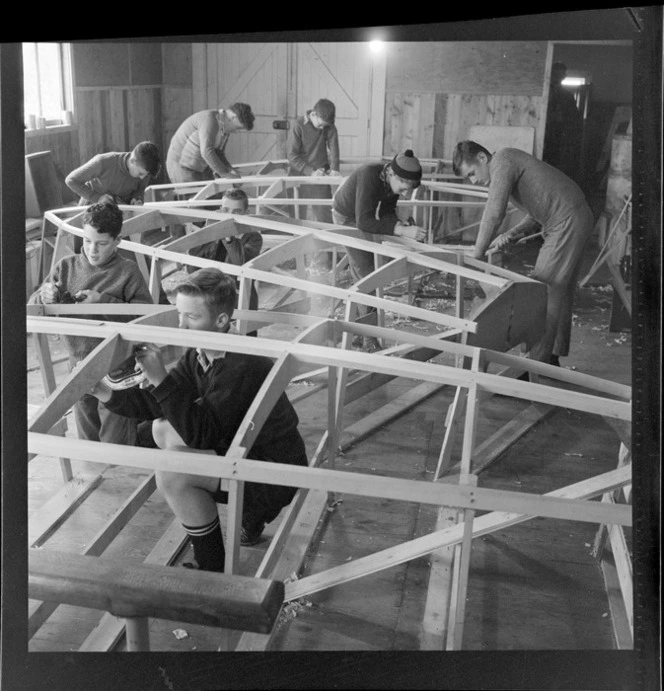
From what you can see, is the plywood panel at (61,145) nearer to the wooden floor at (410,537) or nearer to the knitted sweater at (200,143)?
the knitted sweater at (200,143)

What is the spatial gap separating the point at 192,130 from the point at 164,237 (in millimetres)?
1368

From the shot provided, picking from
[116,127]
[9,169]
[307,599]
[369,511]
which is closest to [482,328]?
[369,511]

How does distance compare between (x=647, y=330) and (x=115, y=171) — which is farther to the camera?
(x=115, y=171)

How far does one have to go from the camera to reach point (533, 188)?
3498mm

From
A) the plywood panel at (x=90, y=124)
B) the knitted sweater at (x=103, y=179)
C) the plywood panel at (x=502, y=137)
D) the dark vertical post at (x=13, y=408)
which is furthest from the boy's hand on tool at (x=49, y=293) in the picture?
the plywood panel at (x=502, y=137)

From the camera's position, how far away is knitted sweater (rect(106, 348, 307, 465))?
2453 millimetres

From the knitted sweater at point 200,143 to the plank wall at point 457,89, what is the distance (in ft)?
2.40

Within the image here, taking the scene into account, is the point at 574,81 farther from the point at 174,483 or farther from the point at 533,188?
the point at 174,483

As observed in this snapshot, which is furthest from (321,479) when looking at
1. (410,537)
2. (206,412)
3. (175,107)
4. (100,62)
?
(175,107)

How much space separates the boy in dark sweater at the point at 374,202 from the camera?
406cm

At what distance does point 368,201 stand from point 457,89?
1173mm

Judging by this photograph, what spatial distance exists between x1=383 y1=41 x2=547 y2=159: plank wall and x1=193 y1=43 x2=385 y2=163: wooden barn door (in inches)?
4.5

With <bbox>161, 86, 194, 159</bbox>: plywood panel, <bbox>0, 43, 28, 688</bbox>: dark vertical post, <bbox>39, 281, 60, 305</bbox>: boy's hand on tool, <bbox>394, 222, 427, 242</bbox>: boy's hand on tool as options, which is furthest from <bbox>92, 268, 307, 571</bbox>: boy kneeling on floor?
<bbox>394, 222, 427, 242</bbox>: boy's hand on tool

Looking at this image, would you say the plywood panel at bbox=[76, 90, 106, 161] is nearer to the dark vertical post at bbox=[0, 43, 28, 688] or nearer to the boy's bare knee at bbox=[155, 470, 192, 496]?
the dark vertical post at bbox=[0, 43, 28, 688]
